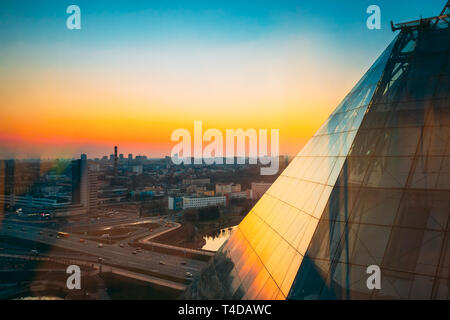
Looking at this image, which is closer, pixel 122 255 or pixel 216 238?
pixel 122 255

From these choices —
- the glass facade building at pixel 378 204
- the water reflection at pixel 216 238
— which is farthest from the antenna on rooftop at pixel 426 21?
the water reflection at pixel 216 238

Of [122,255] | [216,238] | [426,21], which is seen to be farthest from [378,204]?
[216,238]

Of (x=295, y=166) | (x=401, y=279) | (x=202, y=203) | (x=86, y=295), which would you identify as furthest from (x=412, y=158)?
(x=202, y=203)

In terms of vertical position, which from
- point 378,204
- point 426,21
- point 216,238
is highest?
point 426,21

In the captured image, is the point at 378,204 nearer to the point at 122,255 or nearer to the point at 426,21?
the point at 426,21

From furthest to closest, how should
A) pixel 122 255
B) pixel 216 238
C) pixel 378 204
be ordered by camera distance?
1. pixel 216 238
2. pixel 122 255
3. pixel 378 204

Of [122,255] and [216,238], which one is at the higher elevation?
[122,255]

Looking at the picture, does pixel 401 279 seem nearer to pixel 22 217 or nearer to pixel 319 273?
pixel 319 273
